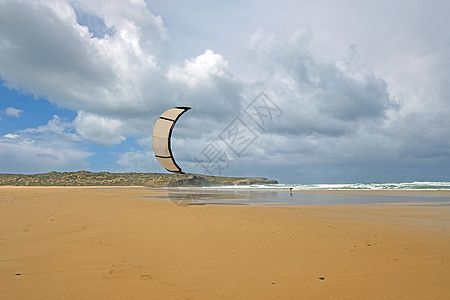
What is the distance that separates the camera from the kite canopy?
27.6ft

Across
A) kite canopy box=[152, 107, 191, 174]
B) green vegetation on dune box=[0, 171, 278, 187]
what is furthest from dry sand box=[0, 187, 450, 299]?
green vegetation on dune box=[0, 171, 278, 187]

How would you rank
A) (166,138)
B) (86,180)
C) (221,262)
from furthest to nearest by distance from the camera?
1. (86,180)
2. (166,138)
3. (221,262)

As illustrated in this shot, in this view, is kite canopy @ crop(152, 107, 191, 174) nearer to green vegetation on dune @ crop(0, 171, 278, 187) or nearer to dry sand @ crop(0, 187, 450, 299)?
dry sand @ crop(0, 187, 450, 299)

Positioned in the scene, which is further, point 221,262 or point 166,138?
point 166,138

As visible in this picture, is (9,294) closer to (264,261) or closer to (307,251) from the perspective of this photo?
(264,261)

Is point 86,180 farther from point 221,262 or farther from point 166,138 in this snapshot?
point 221,262

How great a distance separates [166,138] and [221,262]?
5018mm

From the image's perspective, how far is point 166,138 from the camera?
28.1 ft

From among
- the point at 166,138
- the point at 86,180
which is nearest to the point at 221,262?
the point at 166,138

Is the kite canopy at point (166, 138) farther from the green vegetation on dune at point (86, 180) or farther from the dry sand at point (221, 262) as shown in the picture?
the green vegetation on dune at point (86, 180)

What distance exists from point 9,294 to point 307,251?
175 inches

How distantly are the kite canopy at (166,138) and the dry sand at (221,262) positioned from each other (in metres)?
2.06

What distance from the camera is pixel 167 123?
350 inches

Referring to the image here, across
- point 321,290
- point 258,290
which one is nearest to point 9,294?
point 258,290
